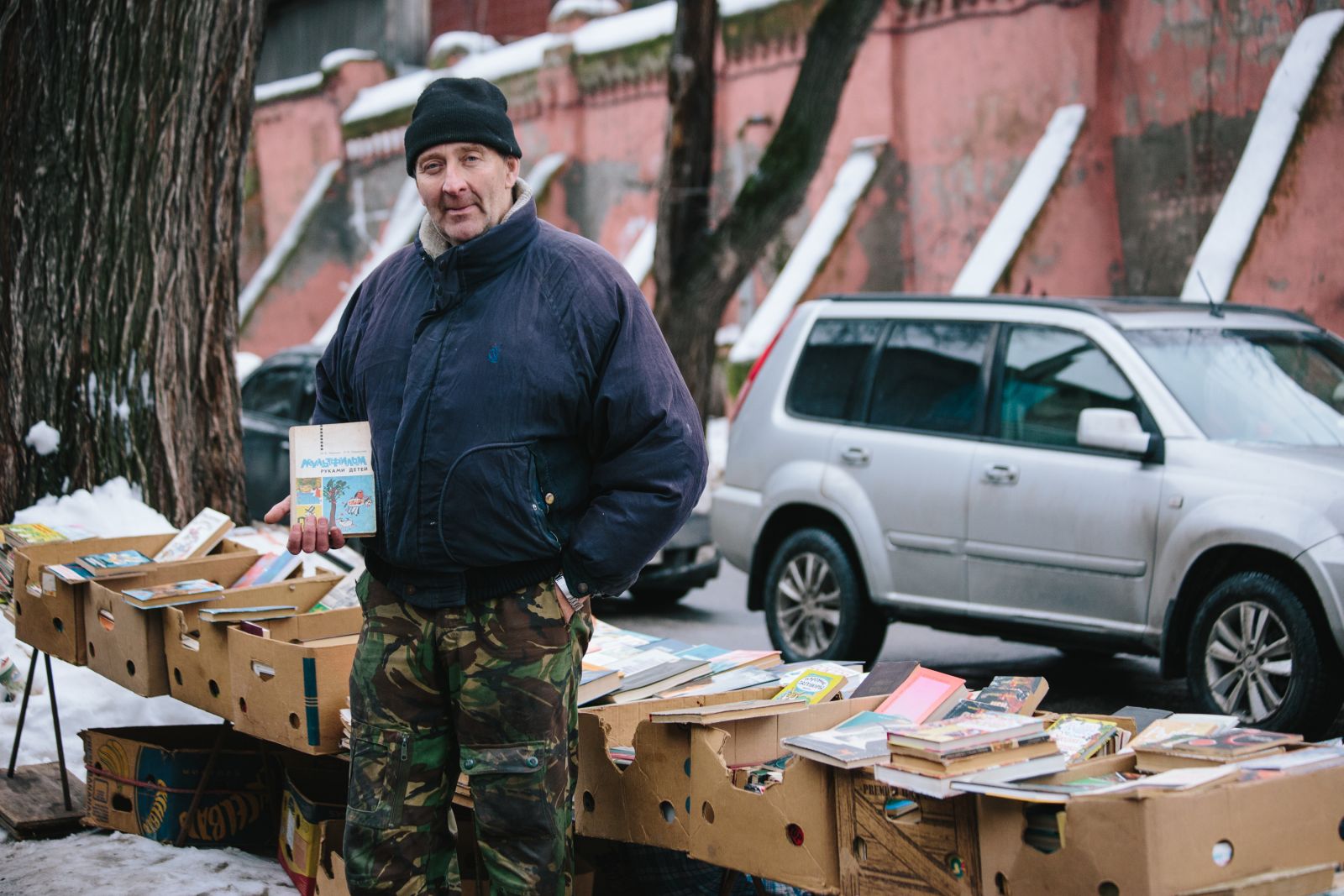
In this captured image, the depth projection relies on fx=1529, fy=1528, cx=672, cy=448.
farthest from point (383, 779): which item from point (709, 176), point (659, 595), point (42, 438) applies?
point (709, 176)

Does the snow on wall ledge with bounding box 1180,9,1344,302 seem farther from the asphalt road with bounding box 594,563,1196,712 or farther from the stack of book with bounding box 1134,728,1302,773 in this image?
the stack of book with bounding box 1134,728,1302,773

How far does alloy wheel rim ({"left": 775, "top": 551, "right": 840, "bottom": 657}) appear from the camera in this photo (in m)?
7.67

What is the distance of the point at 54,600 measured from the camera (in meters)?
4.79

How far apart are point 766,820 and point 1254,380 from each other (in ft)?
14.3

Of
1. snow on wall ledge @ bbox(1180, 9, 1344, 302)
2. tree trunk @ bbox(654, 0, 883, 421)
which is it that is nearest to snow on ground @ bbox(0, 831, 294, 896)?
tree trunk @ bbox(654, 0, 883, 421)

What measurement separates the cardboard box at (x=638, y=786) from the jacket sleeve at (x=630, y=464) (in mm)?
393

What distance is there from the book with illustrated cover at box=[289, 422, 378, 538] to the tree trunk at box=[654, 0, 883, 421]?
9.10m

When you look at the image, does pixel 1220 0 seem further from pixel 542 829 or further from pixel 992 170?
pixel 542 829

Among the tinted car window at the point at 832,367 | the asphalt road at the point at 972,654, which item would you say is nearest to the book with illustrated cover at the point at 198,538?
the asphalt road at the point at 972,654

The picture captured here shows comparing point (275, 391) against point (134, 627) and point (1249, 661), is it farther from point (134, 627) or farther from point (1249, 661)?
point (1249, 661)

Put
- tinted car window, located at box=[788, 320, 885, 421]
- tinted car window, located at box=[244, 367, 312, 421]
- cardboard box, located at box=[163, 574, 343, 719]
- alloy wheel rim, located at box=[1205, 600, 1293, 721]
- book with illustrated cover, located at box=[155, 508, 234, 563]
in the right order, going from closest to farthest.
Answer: cardboard box, located at box=[163, 574, 343, 719] < book with illustrated cover, located at box=[155, 508, 234, 563] < alloy wheel rim, located at box=[1205, 600, 1293, 721] < tinted car window, located at box=[788, 320, 885, 421] < tinted car window, located at box=[244, 367, 312, 421]

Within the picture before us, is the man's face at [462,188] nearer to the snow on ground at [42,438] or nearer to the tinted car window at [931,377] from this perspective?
the snow on ground at [42,438]

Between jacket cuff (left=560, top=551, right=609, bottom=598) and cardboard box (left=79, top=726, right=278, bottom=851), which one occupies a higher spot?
jacket cuff (left=560, top=551, right=609, bottom=598)

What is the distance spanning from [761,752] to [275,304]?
89.3ft
